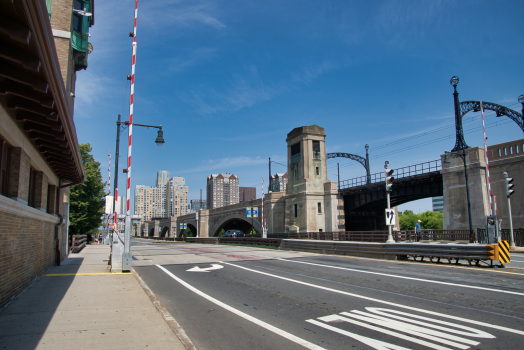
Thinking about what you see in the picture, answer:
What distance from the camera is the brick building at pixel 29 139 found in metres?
4.41

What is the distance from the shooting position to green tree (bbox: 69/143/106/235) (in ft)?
128

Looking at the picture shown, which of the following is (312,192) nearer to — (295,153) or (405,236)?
(295,153)

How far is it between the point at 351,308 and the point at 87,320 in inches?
186

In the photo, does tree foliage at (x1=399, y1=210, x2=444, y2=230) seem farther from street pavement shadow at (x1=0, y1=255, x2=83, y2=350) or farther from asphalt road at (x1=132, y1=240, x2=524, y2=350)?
street pavement shadow at (x1=0, y1=255, x2=83, y2=350)

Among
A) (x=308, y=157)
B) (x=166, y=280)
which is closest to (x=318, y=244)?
(x=166, y=280)

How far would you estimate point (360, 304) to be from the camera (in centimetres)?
695

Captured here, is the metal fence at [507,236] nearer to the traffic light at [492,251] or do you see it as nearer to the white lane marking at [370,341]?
the traffic light at [492,251]

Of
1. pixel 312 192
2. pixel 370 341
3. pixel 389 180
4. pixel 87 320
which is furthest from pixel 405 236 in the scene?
pixel 87 320

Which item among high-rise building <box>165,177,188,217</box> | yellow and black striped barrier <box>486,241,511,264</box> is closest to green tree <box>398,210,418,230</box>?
high-rise building <box>165,177,188,217</box>

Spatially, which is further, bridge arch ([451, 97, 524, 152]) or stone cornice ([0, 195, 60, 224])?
bridge arch ([451, 97, 524, 152])

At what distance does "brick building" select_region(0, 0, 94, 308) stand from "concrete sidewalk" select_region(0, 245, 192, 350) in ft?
2.42

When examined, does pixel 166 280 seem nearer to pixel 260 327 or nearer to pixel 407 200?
pixel 260 327

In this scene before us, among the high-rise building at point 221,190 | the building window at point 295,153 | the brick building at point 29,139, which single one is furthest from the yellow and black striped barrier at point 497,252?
the high-rise building at point 221,190

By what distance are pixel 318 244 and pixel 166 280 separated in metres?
11.5
